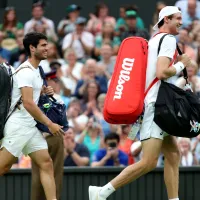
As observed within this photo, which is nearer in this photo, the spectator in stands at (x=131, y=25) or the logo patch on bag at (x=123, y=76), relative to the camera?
the logo patch on bag at (x=123, y=76)

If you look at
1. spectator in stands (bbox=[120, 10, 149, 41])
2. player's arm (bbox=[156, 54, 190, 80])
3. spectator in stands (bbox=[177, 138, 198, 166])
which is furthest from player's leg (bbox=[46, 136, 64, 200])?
spectator in stands (bbox=[120, 10, 149, 41])

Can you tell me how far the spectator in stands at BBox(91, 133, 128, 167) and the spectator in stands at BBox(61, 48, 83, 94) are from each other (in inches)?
113

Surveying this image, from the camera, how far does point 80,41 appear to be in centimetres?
1716

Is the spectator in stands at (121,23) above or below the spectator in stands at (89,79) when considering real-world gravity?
above

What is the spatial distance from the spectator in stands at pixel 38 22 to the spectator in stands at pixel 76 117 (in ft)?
9.06

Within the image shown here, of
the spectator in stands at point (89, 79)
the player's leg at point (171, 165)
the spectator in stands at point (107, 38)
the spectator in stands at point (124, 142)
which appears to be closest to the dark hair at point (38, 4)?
the spectator in stands at point (107, 38)

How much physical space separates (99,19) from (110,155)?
532cm

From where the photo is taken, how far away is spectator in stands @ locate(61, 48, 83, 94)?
16031 millimetres

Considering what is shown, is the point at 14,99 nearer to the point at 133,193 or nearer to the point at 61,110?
the point at 61,110

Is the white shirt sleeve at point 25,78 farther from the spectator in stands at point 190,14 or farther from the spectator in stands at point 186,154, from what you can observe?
the spectator in stands at point 190,14

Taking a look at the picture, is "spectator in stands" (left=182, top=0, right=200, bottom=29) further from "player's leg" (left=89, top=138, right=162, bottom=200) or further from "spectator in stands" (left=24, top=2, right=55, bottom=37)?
"player's leg" (left=89, top=138, right=162, bottom=200)

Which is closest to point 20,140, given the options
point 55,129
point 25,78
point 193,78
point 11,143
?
point 11,143

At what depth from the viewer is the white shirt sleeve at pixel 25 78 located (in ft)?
33.1

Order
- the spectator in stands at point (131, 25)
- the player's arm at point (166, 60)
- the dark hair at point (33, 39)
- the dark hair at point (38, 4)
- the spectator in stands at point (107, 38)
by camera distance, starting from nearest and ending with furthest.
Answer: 1. the player's arm at point (166, 60)
2. the dark hair at point (33, 39)
3. the spectator in stands at point (131, 25)
4. the spectator in stands at point (107, 38)
5. the dark hair at point (38, 4)
